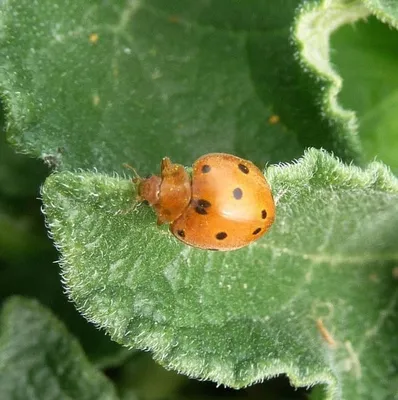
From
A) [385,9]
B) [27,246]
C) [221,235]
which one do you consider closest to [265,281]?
[221,235]

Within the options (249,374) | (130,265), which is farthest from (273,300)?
(130,265)

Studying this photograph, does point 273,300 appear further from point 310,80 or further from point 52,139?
point 52,139

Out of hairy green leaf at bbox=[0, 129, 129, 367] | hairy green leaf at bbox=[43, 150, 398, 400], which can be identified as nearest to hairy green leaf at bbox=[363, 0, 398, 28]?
hairy green leaf at bbox=[43, 150, 398, 400]

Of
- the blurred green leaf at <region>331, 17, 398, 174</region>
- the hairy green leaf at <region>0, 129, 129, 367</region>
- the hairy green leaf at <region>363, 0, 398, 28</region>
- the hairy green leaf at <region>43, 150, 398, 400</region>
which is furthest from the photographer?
the hairy green leaf at <region>0, 129, 129, 367</region>

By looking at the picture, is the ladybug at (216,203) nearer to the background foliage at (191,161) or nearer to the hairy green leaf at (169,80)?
the background foliage at (191,161)

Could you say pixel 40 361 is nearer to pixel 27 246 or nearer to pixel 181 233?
pixel 27 246

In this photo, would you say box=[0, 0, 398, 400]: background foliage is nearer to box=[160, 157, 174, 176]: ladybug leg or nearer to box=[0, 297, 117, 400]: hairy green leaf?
box=[0, 297, 117, 400]: hairy green leaf
